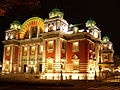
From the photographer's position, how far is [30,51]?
4981cm

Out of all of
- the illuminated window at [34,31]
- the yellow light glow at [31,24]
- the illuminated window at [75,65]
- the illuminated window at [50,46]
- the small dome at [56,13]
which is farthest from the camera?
the illuminated window at [34,31]

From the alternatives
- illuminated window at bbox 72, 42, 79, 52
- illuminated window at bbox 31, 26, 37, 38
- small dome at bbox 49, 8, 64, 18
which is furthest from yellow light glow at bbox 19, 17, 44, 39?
illuminated window at bbox 72, 42, 79, 52

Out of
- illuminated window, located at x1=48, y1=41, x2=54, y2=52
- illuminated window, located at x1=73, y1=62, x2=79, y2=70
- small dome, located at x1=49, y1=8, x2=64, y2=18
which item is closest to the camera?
illuminated window, located at x1=73, y1=62, x2=79, y2=70

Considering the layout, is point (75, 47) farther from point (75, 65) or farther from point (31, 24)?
point (31, 24)

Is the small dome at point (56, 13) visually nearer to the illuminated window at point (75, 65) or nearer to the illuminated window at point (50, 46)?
the illuminated window at point (50, 46)

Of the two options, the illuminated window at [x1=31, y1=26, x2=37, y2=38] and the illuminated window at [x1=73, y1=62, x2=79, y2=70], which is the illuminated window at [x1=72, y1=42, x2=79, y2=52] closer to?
the illuminated window at [x1=73, y1=62, x2=79, y2=70]

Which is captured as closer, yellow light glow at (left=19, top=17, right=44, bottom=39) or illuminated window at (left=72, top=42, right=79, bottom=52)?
illuminated window at (left=72, top=42, right=79, bottom=52)

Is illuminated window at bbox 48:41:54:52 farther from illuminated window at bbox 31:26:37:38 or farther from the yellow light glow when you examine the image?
illuminated window at bbox 31:26:37:38

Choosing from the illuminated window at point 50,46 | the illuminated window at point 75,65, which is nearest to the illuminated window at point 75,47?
the illuminated window at point 75,65

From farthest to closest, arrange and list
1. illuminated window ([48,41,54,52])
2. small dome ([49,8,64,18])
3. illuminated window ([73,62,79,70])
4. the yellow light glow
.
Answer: the yellow light glow
small dome ([49,8,64,18])
illuminated window ([48,41,54,52])
illuminated window ([73,62,79,70])

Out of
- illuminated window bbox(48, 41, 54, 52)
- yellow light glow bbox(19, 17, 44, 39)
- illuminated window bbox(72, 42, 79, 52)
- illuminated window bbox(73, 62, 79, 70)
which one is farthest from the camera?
yellow light glow bbox(19, 17, 44, 39)

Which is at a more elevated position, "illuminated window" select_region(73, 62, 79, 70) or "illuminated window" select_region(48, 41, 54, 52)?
"illuminated window" select_region(48, 41, 54, 52)

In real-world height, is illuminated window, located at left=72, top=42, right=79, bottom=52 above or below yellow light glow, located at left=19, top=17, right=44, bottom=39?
below

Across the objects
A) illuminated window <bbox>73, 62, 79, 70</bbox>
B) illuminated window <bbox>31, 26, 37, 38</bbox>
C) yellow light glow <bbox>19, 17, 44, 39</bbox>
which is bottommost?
illuminated window <bbox>73, 62, 79, 70</bbox>
